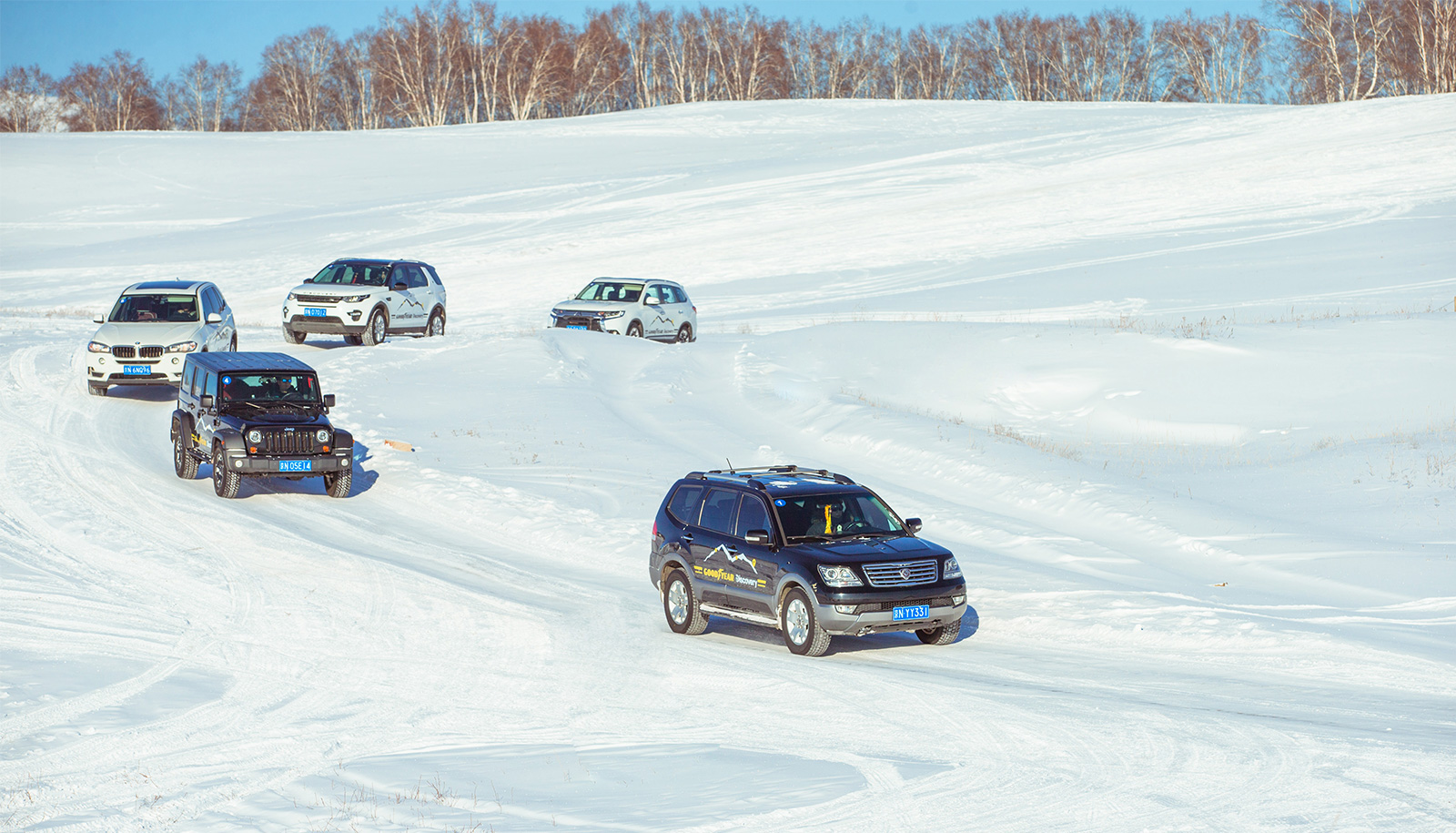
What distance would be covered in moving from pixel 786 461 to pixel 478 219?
36058 mm

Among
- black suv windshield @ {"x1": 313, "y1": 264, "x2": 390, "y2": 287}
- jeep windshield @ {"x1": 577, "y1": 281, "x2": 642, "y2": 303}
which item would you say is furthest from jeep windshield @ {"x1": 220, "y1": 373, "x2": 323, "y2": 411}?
jeep windshield @ {"x1": 577, "y1": 281, "x2": 642, "y2": 303}

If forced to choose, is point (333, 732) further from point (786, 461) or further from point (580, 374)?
point (580, 374)

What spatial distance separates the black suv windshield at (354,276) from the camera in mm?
29203

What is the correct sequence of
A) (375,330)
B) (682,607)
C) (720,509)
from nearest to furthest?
(682,607), (720,509), (375,330)

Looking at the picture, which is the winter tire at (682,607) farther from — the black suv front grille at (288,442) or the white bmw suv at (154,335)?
the white bmw suv at (154,335)

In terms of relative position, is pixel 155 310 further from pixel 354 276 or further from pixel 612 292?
pixel 612 292

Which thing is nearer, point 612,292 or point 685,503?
point 685,503

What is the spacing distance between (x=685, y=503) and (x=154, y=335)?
14133 mm

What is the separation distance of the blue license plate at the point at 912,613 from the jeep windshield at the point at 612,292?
74.6 feet

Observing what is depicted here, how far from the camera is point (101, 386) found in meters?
24.0

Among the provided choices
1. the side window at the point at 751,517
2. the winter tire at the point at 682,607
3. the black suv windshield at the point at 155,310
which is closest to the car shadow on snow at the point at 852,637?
the winter tire at the point at 682,607

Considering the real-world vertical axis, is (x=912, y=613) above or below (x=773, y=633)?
above

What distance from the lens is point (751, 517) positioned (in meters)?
12.2

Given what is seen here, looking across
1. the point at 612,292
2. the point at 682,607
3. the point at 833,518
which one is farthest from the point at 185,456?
the point at 612,292
